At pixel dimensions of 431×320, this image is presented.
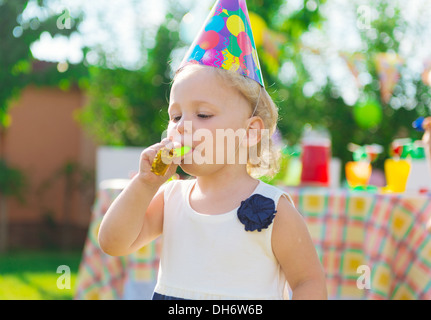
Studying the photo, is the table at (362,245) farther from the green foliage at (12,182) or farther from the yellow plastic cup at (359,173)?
the green foliage at (12,182)

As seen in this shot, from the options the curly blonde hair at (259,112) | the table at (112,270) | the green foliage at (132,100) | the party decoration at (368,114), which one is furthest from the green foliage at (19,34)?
the party decoration at (368,114)

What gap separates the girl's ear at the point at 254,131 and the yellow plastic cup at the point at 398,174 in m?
1.71

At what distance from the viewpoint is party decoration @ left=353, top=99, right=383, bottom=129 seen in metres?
9.70

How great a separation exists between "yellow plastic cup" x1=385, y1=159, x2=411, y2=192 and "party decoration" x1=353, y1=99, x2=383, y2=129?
7.03m

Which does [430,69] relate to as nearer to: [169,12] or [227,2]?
[227,2]

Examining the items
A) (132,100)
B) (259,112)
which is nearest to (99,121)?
(132,100)

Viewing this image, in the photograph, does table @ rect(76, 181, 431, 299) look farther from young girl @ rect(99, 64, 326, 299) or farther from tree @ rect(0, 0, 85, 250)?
tree @ rect(0, 0, 85, 250)

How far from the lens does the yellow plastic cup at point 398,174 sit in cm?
282

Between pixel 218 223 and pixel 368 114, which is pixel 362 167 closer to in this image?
pixel 218 223

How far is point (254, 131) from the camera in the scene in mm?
1309

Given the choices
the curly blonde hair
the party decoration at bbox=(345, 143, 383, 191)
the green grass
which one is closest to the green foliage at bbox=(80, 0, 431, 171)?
the green grass
